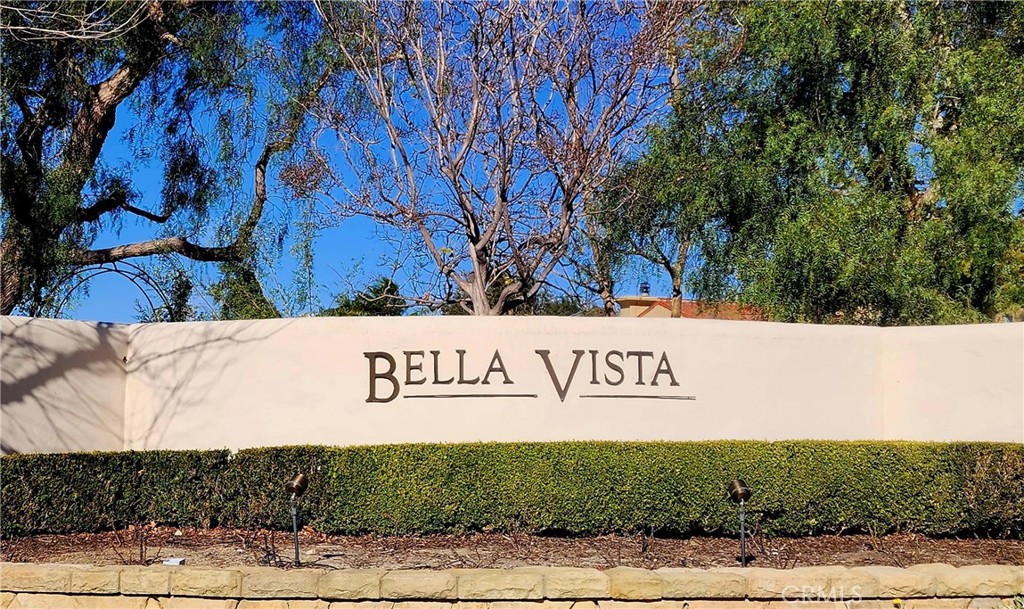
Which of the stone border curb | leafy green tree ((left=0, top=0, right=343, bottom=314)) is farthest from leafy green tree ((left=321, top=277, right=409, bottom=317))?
the stone border curb

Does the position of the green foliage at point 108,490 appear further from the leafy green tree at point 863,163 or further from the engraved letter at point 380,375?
the leafy green tree at point 863,163

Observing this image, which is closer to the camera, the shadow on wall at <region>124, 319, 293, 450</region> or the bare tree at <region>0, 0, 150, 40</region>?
the shadow on wall at <region>124, 319, 293, 450</region>

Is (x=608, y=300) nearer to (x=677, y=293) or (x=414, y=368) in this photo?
(x=677, y=293)

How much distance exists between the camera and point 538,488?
354 inches

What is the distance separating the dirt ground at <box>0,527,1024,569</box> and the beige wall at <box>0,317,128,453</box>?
1.78 m

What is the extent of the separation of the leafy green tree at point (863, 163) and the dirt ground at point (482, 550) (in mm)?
5782

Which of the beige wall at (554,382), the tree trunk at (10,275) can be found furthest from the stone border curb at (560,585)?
the tree trunk at (10,275)

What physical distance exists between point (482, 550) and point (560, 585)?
7.49 ft

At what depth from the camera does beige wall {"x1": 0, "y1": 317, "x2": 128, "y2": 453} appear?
33.8ft

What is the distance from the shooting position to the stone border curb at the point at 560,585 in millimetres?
6273

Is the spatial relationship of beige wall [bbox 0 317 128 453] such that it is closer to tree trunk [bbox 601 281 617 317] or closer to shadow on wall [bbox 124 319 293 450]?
shadow on wall [bbox 124 319 293 450]

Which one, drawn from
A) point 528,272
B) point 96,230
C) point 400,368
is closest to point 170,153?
point 96,230

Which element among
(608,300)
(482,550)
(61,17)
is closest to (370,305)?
(608,300)

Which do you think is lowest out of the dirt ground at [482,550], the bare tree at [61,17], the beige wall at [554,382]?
the dirt ground at [482,550]
